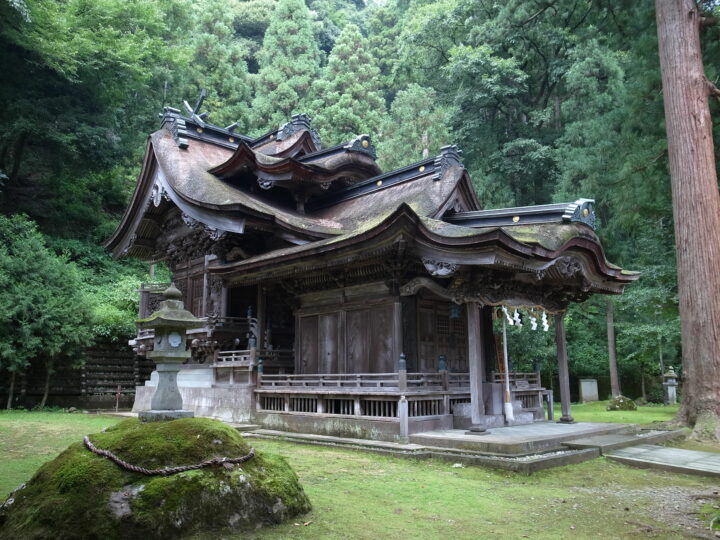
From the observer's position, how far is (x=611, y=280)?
12289 mm

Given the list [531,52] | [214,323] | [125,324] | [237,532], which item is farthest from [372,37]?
[237,532]

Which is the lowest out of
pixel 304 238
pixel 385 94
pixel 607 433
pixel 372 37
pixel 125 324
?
pixel 607 433

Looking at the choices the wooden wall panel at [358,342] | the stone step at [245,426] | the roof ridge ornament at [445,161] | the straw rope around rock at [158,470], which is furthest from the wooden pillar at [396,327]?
the straw rope around rock at [158,470]

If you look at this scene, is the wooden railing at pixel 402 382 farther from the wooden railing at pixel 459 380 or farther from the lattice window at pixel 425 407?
the lattice window at pixel 425 407

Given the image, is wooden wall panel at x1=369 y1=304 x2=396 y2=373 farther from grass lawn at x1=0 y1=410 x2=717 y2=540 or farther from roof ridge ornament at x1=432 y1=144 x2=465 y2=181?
roof ridge ornament at x1=432 y1=144 x2=465 y2=181

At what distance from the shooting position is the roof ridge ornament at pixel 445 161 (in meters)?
13.9

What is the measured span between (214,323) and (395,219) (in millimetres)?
6798

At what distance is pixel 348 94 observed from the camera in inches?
1513

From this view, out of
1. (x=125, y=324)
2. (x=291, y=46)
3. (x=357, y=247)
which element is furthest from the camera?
(x=291, y=46)

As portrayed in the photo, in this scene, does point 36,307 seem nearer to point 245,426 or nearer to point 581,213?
point 245,426

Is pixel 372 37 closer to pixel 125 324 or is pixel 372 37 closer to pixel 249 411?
pixel 125 324

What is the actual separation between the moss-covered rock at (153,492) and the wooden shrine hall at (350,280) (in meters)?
5.21

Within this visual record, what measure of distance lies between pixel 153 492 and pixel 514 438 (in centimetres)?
645

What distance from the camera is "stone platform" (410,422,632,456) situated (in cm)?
851
